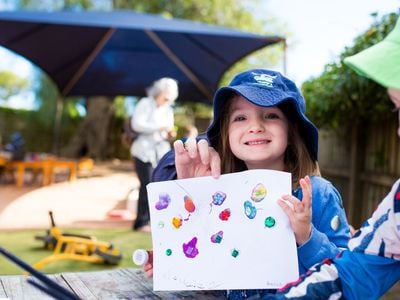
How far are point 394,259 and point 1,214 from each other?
620 centimetres

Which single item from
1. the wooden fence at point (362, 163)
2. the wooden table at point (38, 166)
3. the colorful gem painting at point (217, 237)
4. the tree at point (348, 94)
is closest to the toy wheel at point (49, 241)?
the tree at point (348, 94)

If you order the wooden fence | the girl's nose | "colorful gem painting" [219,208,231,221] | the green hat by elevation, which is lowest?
the wooden fence

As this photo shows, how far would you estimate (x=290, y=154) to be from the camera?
4.64ft

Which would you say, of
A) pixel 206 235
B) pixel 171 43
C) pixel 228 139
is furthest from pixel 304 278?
pixel 171 43

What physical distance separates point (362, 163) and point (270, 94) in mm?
3671

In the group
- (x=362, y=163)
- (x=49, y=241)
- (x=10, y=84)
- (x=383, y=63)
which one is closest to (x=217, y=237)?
(x=383, y=63)

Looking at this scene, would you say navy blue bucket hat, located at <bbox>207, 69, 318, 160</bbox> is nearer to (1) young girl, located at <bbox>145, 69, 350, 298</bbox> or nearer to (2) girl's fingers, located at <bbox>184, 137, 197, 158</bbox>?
(1) young girl, located at <bbox>145, 69, 350, 298</bbox>

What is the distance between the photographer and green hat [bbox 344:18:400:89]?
0.83 meters

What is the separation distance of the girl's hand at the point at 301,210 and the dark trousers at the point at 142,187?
4.21 m

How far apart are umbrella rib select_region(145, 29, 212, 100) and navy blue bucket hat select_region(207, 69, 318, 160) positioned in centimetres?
498

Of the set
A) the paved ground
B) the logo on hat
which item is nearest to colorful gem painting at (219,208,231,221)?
the logo on hat

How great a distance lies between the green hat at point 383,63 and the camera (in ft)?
2.71

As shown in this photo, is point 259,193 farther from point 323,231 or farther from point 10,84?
point 10,84

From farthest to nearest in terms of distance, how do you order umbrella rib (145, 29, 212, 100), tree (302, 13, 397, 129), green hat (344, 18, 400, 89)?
umbrella rib (145, 29, 212, 100) → tree (302, 13, 397, 129) → green hat (344, 18, 400, 89)
